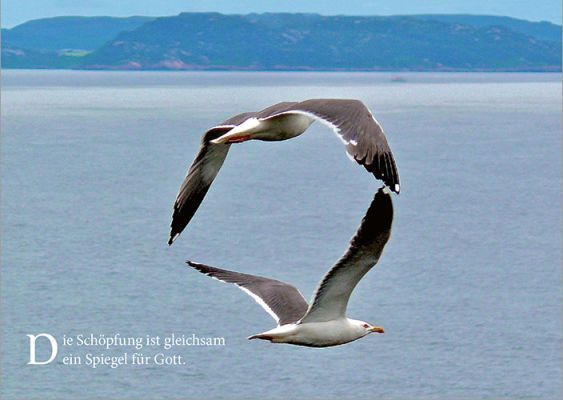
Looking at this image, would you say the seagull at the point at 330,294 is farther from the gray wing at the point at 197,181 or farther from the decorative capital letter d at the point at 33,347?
the decorative capital letter d at the point at 33,347

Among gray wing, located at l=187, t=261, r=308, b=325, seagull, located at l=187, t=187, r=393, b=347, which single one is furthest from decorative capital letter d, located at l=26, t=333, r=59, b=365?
seagull, located at l=187, t=187, r=393, b=347

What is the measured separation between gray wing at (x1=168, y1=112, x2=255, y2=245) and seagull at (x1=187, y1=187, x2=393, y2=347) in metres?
0.81

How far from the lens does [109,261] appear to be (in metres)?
125

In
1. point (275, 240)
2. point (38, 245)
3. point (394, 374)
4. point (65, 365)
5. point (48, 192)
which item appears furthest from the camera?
point (48, 192)

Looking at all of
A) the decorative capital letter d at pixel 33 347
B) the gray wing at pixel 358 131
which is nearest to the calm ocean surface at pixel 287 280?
the decorative capital letter d at pixel 33 347

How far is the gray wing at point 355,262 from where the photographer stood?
1314 centimetres

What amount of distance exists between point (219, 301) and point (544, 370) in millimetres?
27546

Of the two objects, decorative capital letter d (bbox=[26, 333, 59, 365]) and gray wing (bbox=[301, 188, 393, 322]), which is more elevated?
gray wing (bbox=[301, 188, 393, 322])

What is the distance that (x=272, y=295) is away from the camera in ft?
58.5

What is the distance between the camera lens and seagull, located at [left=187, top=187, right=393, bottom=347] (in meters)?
13.4

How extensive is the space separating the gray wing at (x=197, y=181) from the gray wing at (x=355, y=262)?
1.93 metres

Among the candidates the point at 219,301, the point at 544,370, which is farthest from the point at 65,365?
the point at 544,370

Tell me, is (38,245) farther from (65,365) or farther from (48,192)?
(48,192)

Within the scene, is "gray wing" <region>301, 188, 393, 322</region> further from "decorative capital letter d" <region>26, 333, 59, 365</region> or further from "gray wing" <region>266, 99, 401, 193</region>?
"decorative capital letter d" <region>26, 333, 59, 365</region>
